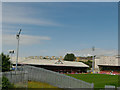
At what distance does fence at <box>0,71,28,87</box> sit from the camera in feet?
41.2

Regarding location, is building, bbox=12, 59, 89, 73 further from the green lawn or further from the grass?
the grass

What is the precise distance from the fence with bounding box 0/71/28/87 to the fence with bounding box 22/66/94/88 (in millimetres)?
337

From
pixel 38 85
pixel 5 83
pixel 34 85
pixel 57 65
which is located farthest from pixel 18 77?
pixel 57 65

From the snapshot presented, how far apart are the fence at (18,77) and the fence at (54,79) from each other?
34 cm

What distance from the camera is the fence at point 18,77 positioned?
41.2ft

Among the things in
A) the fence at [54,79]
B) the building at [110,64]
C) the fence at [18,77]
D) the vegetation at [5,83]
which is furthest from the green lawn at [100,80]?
the building at [110,64]

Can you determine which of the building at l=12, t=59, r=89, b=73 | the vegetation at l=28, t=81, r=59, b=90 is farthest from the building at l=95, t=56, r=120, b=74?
the vegetation at l=28, t=81, r=59, b=90

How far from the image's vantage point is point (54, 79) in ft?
40.8

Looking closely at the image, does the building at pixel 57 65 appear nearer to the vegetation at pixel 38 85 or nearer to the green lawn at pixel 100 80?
the green lawn at pixel 100 80

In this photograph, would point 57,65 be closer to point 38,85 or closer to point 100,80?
point 100,80

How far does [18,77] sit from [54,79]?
98.1 inches

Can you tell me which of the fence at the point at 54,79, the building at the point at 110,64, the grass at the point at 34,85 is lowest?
the building at the point at 110,64

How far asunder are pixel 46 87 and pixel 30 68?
1.67 metres

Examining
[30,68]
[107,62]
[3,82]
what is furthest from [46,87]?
[107,62]
